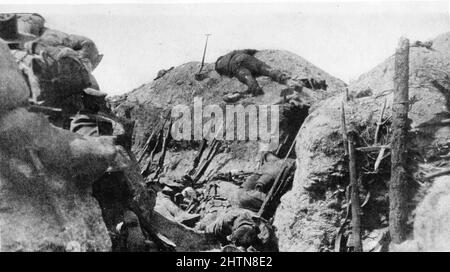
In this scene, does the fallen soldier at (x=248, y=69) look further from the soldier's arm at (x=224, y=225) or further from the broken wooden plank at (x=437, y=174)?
the broken wooden plank at (x=437, y=174)

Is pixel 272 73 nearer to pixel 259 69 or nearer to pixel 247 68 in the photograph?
pixel 259 69

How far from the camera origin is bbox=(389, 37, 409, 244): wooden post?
323 inches

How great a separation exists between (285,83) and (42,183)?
10.3 m

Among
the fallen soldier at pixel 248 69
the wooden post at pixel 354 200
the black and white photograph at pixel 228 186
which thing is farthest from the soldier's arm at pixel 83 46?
the fallen soldier at pixel 248 69

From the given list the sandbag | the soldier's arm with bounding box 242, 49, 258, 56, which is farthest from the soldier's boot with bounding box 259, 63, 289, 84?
the sandbag

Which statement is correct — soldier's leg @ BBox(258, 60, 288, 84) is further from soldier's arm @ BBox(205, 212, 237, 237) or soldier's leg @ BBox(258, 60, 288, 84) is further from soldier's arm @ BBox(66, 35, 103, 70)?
soldier's arm @ BBox(205, 212, 237, 237)

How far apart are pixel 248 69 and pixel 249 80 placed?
572 mm

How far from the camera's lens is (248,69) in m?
16.5

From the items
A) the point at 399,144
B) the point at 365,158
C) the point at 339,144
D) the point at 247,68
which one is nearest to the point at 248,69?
the point at 247,68

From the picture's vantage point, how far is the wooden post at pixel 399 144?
26.9ft

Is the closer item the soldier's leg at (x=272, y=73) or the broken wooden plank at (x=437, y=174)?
the broken wooden plank at (x=437, y=174)

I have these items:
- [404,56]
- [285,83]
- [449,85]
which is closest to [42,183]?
[404,56]

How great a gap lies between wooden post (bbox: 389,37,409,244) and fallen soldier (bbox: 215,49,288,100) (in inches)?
297

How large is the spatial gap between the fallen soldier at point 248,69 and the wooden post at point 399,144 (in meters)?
7.54
